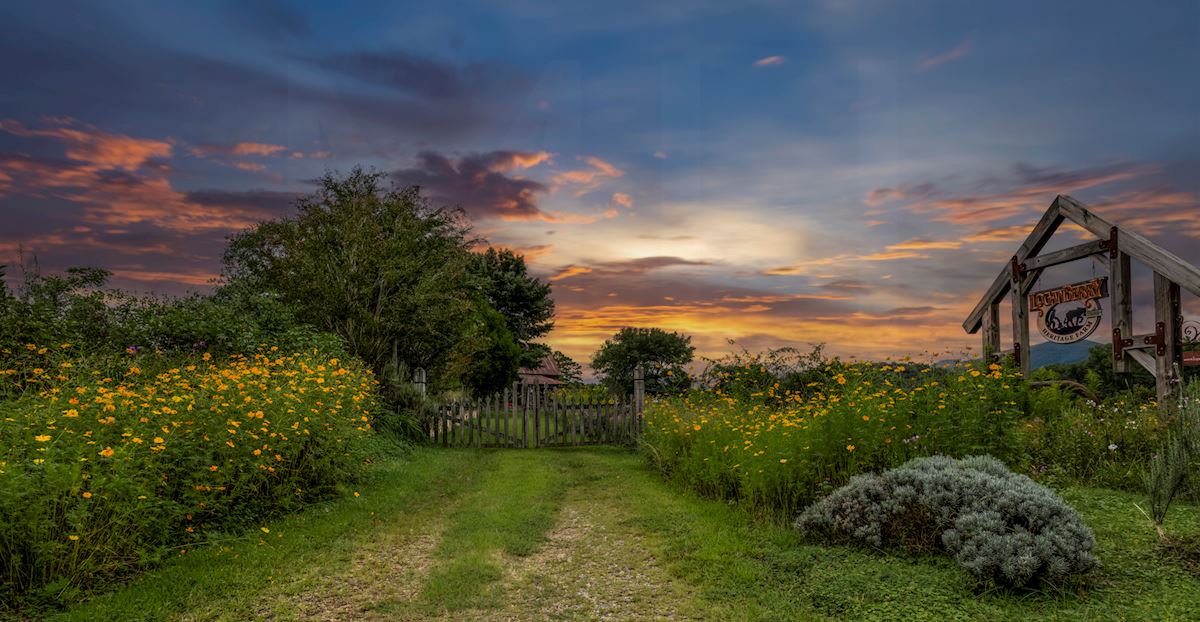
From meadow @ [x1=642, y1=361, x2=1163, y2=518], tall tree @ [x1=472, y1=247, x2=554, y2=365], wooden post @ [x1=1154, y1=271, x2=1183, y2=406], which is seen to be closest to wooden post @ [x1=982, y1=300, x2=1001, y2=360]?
wooden post @ [x1=1154, y1=271, x2=1183, y2=406]

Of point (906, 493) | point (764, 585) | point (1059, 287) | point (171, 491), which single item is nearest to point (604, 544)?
point (764, 585)

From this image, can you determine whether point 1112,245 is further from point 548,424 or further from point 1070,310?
point 548,424

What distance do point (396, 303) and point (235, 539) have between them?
11.1 m

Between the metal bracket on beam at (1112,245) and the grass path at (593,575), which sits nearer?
the grass path at (593,575)

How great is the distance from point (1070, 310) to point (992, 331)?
2.07 m

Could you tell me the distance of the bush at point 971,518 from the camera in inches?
190

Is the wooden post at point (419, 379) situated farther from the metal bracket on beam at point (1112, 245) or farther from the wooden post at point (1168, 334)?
the wooden post at point (1168, 334)

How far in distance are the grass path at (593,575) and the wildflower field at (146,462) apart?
1.29 ft

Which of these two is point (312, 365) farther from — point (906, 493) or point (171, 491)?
point (906, 493)

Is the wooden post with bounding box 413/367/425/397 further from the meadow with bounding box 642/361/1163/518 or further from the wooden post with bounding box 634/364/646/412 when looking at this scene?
the meadow with bounding box 642/361/1163/518

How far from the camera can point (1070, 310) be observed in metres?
12.0

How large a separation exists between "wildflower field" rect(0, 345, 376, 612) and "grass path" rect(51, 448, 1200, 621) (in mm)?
394

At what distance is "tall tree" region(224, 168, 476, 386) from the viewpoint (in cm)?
1703

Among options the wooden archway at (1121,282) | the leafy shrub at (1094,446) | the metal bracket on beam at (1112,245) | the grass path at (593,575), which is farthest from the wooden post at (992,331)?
the grass path at (593,575)
